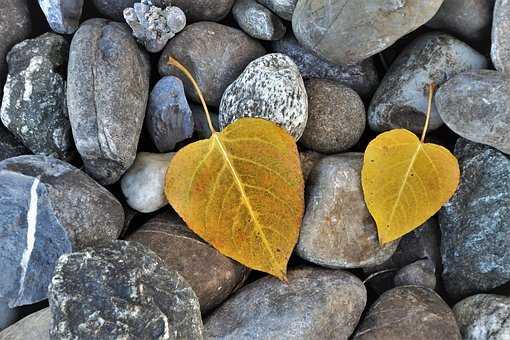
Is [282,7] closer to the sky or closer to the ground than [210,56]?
closer to the sky

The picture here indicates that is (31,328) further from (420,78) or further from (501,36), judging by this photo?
(501,36)

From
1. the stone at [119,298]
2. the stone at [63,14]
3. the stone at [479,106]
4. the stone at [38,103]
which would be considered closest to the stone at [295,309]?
the stone at [119,298]

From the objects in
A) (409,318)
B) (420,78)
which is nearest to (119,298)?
(409,318)

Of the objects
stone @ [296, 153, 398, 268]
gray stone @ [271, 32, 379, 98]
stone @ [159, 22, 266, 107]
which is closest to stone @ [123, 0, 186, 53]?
stone @ [159, 22, 266, 107]

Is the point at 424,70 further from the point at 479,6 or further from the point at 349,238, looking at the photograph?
the point at 349,238

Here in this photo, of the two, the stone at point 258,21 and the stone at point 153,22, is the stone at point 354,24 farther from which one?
the stone at point 153,22

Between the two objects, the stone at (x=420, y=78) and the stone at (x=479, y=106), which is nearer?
the stone at (x=479, y=106)
